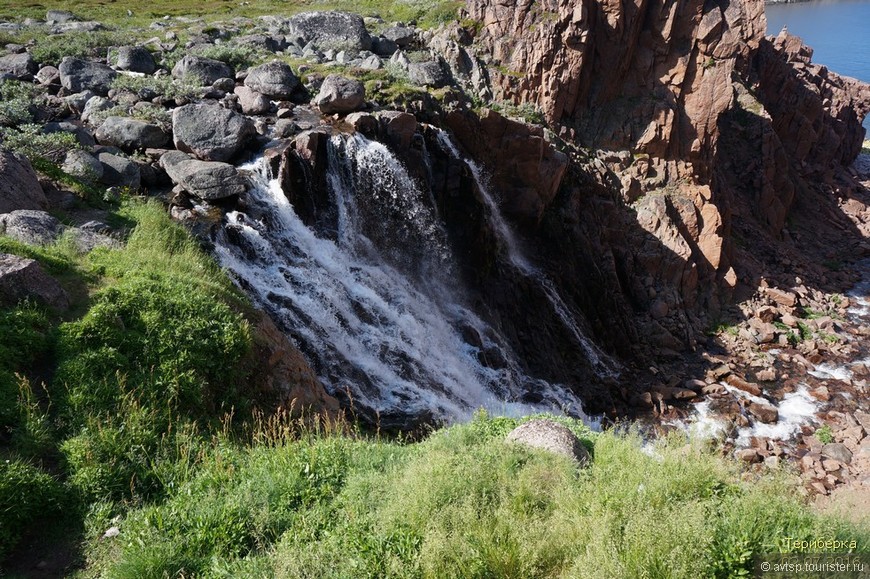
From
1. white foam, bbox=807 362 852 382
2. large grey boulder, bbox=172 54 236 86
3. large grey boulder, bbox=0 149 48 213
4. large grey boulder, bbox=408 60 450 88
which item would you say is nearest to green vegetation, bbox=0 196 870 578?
large grey boulder, bbox=0 149 48 213

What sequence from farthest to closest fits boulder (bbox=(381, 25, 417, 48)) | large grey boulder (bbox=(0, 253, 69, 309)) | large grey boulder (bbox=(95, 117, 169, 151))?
boulder (bbox=(381, 25, 417, 48))
large grey boulder (bbox=(95, 117, 169, 151))
large grey boulder (bbox=(0, 253, 69, 309))

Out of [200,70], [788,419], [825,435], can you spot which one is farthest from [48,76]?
[825,435]

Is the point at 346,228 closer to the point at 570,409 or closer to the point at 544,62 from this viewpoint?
the point at 570,409

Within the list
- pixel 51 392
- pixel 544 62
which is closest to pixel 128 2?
pixel 544 62

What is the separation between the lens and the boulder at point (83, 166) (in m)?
11.0

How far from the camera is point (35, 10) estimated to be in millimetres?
27156

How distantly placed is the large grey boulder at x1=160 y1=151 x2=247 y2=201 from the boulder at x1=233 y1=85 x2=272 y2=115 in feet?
13.3

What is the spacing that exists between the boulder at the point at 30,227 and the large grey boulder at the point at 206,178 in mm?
3331

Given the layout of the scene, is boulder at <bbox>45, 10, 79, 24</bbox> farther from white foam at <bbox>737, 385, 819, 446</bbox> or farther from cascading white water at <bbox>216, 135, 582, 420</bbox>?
white foam at <bbox>737, 385, 819, 446</bbox>

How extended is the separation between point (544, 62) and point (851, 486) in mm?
17018

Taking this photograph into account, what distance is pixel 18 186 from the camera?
9.22 metres

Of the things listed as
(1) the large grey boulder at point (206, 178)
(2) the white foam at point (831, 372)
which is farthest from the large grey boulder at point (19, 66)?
(2) the white foam at point (831, 372)

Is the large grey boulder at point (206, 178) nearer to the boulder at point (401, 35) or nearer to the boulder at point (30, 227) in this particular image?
the boulder at point (30, 227)

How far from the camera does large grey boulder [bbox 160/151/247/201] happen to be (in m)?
12.0
